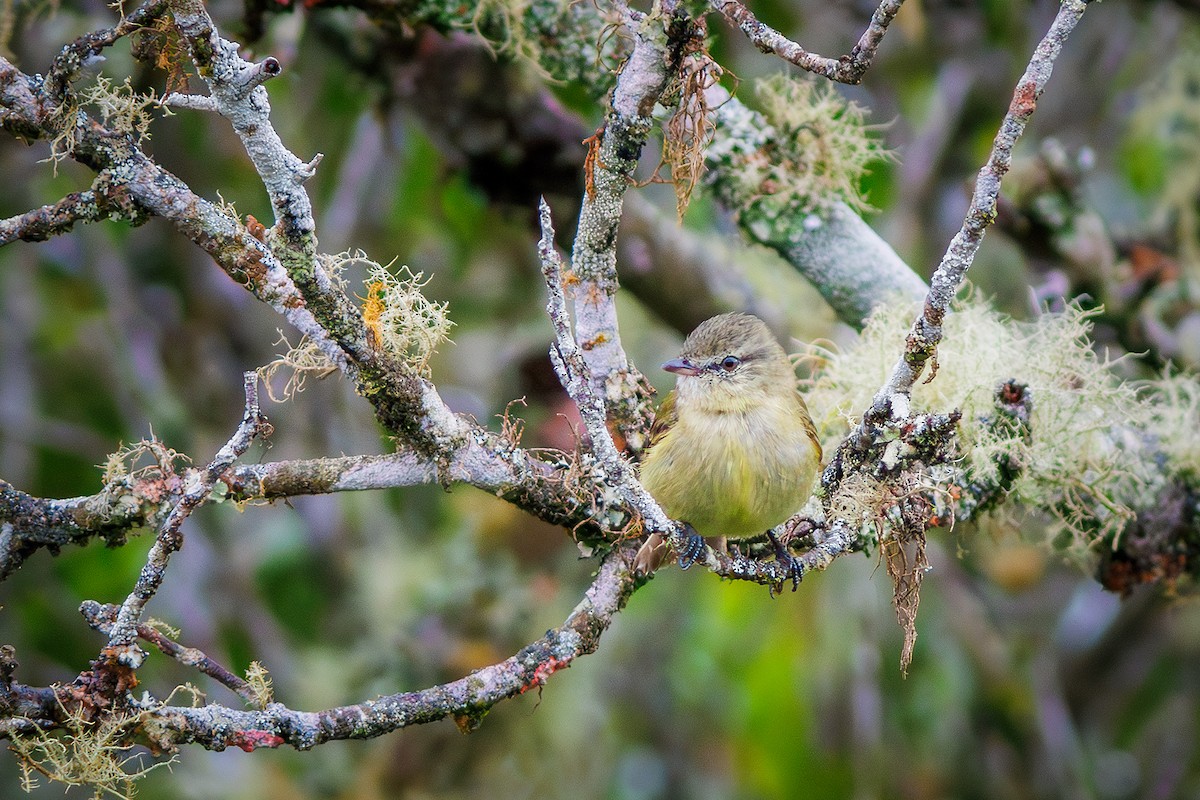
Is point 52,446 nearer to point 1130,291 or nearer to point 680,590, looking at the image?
point 680,590

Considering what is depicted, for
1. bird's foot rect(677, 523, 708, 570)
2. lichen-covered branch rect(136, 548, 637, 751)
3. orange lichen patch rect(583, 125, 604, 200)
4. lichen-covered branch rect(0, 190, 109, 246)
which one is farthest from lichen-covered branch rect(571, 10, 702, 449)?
lichen-covered branch rect(0, 190, 109, 246)

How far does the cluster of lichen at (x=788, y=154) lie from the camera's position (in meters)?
3.70

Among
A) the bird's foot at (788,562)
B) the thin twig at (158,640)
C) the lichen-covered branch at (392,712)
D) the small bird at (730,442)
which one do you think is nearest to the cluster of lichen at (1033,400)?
the small bird at (730,442)

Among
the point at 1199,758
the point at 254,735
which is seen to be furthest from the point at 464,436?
the point at 1199,758

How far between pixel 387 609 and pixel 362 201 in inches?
82.6

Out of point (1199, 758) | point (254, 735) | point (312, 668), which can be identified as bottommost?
point (312, 668)

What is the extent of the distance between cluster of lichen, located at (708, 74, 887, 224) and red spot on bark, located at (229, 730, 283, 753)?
7.56 ft

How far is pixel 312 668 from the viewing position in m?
5.27

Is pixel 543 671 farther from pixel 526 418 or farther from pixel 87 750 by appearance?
pixel 526 418

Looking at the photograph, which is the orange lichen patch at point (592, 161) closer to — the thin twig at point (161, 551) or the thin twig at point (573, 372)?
the thin twig at point (573, 372)

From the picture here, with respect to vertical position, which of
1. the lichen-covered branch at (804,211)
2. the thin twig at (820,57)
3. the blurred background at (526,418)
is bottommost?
the blurred background at (526,418)

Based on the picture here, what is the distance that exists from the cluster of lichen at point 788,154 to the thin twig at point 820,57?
1.48 meters

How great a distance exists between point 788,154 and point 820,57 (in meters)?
1.61

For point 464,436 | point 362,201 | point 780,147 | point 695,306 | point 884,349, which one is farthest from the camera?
point 362,201
